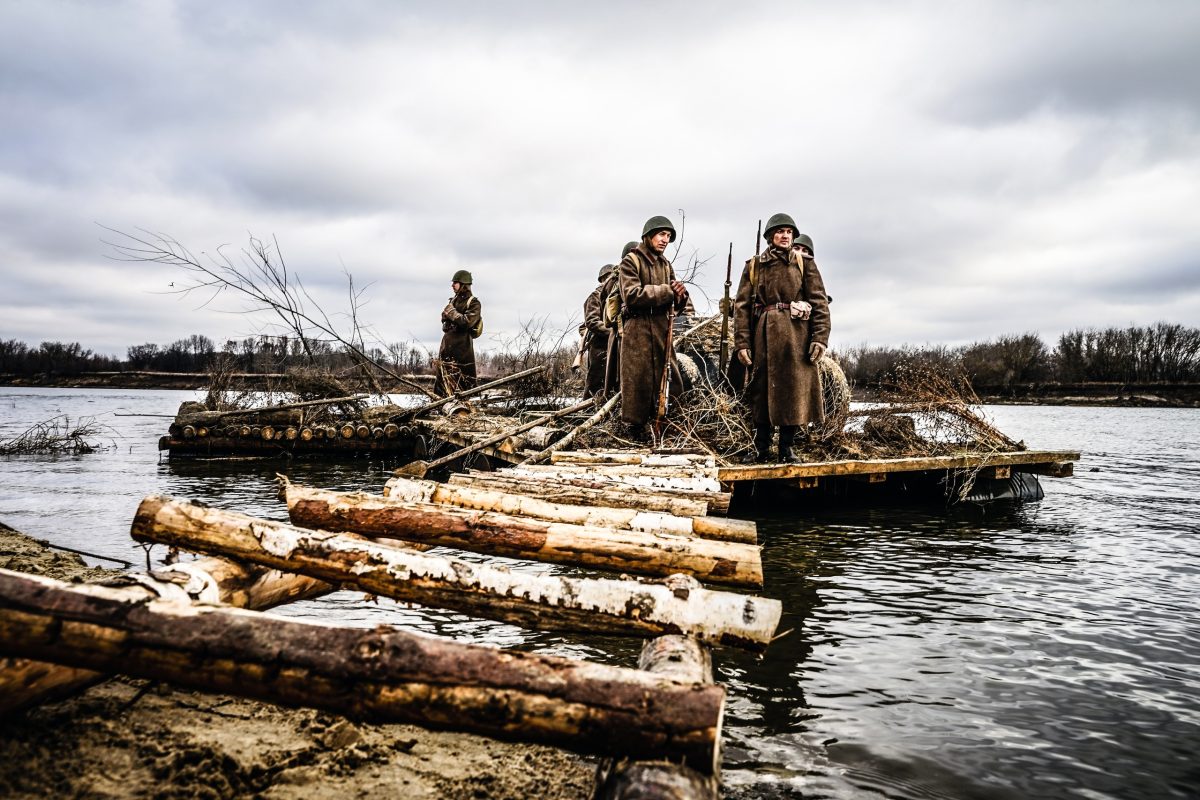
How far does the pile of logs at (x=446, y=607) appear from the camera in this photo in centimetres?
151

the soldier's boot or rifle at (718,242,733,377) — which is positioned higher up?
rifle at (718,242,733,377)

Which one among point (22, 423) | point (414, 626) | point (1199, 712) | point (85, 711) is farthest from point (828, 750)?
point (22, 423)

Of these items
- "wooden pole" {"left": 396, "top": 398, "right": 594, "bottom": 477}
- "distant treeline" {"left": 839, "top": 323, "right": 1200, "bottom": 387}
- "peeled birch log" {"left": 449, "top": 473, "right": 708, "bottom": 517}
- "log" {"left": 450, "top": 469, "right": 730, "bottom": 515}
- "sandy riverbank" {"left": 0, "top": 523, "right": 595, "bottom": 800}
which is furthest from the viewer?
"distant treeline" {"left": 839, "top": 323, "right": 1200, "bottom": 387}

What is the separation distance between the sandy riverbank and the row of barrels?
9.92 meters

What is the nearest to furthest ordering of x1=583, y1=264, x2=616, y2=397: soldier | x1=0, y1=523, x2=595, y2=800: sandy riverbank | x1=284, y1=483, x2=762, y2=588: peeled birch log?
x1=0, y1=523, x2=595, y2=800: sandy riverbank → x1=284, y1=483, x2=762, y2=588: peeled birch log → x1=583, y1=264, x2=616, y2=397: soldier

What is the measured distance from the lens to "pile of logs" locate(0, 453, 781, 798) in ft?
4.97

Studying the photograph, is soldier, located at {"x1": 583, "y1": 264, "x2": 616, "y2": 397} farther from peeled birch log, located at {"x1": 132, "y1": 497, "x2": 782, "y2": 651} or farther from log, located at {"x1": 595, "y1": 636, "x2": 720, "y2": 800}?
log, located at {"x1": 595, "y1": 636, "x2": 720, "y2": 800}

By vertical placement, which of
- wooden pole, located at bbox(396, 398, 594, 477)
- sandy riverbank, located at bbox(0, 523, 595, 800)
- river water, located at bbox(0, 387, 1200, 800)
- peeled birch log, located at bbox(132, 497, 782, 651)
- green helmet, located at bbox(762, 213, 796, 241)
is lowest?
river water, located at bbox(0, 387, 1200, 800)

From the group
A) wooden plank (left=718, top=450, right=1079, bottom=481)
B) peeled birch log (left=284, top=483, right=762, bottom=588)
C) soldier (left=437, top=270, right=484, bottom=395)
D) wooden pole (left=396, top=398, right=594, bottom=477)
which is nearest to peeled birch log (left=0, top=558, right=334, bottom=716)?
peeled birch log (left=284, top=483, right=762, bottom=588)

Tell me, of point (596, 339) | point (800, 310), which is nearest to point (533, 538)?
point (800, 310)

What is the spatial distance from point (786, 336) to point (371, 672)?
535cm

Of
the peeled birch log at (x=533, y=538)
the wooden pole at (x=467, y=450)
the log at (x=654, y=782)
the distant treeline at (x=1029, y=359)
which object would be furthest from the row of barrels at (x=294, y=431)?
the distant treeline at (x=1029, y=359)

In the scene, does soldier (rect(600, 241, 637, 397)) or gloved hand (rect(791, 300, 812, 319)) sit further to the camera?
soldier (rect(600, 241, 637, 397))

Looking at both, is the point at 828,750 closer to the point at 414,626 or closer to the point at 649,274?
the point at 414,626
